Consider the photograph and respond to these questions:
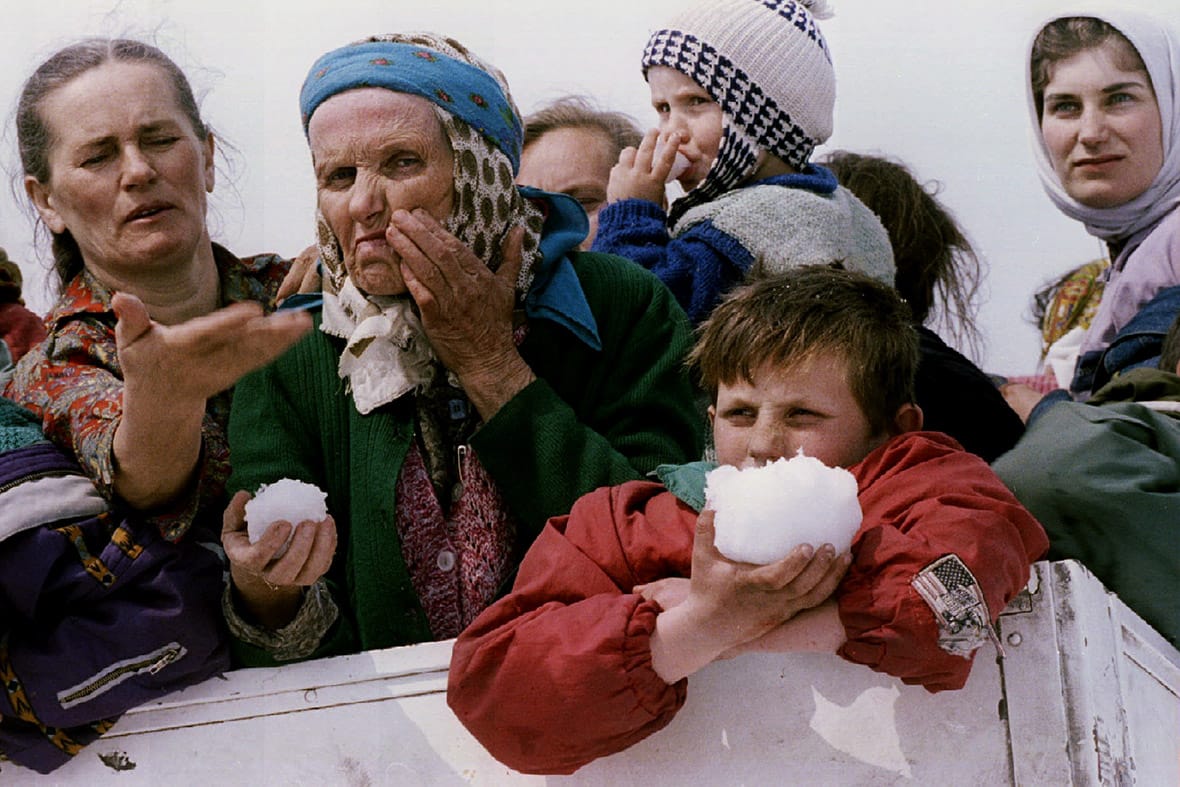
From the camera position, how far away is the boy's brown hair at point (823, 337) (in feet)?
7.79

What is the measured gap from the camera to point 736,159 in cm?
342

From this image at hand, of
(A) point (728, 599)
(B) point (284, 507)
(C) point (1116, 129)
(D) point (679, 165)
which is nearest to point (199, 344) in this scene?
(B) point (284, 507)

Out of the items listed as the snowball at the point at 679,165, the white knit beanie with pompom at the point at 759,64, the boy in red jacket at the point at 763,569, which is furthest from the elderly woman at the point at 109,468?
the white knit beanie with pompom at the point at 759,64

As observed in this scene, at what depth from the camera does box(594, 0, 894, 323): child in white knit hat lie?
10.6 feet

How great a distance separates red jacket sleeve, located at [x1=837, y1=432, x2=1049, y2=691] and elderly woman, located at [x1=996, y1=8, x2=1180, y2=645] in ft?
0.88

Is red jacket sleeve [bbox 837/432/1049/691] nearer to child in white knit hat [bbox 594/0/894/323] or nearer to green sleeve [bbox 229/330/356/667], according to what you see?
green sleeve [bbox 229/330/356/667]

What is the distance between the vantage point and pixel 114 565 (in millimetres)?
2488

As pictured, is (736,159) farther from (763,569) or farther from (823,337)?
(763,569)

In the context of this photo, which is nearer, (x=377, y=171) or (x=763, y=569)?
(x=763, y=569)

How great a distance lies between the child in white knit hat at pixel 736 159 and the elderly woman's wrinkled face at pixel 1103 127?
664 millimetres

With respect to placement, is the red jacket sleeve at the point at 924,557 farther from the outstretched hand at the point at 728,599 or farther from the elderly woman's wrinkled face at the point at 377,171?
the elderly woman's wrinkled face at the point at 377,171

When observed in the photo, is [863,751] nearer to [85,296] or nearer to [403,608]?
[403,608]

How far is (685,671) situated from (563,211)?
121 cm

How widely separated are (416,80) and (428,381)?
20.9 inches
